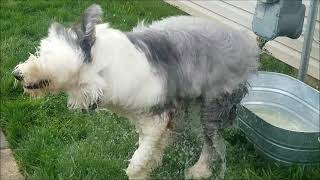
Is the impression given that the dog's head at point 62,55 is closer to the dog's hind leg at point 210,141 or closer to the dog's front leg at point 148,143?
the dog's front leg at point 148,143

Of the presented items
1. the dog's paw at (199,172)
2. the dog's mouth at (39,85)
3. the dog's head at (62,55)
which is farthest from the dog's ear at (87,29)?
the dog's paw at (199,172)

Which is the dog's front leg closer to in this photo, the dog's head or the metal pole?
the dog's head

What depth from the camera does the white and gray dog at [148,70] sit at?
275cm

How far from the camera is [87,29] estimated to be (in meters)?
2.72

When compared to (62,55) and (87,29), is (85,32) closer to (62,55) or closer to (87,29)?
(87,29)

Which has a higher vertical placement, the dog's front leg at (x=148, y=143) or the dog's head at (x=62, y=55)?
the dog's head at (x=62, y=55)

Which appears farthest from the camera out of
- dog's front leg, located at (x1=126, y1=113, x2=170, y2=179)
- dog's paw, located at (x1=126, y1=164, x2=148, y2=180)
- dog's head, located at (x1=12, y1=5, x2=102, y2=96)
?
dog's paw, located at (x1=126, y1=164, x2=148, y2=180)

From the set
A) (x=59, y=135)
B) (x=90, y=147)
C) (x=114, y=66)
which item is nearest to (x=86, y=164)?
(x=90, y=147)

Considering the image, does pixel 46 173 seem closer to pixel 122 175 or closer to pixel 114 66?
pixel 122 175

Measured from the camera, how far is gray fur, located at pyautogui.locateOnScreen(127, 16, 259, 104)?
2992 millimetres

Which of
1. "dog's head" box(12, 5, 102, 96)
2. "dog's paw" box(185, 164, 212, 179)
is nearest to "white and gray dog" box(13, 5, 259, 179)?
"dog's head" box(12, 5, 102, 96)

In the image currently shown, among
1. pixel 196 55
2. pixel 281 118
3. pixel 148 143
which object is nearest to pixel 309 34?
pixel 281 118

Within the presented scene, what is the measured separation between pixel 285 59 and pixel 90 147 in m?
2.56

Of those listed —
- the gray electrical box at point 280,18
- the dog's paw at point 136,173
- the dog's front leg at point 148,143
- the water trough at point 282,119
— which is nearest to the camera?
the dog's front leg at point 148,143
